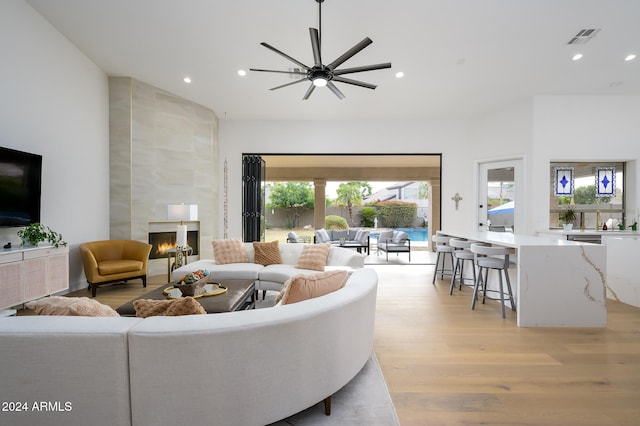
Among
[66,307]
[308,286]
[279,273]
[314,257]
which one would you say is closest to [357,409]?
[308,286]

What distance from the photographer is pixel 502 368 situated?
7.48ft

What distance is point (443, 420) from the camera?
172cm

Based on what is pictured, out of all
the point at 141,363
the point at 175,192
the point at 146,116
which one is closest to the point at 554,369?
the point at 141,363

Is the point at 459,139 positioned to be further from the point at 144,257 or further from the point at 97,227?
the point at 97,227

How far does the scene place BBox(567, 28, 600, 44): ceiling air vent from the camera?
3637 millimetres

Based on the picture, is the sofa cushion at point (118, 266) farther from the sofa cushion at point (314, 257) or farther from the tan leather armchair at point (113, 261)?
the sofa cushion at point (314, 257)

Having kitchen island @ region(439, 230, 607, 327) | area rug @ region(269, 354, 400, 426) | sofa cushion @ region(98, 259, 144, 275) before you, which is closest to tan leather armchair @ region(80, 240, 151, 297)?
sofa cushion @ region(98, 259, 144, 275)

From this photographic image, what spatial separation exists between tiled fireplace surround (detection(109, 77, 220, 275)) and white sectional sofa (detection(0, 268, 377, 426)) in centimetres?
440

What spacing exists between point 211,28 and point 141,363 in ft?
12.3

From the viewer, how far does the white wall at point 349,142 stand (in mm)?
6590

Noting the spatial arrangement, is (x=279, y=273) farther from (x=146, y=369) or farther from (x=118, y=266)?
(x=146, y=369)

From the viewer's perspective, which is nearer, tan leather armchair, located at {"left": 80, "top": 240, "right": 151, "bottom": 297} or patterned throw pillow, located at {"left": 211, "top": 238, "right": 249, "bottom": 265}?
tan leather armchair, located at {"left": 80, "top": 240, "right": 151, "bottom": 297}

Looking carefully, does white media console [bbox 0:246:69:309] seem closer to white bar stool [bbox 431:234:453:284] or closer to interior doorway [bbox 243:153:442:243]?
white bar stool [bbox 431:234:453:284]

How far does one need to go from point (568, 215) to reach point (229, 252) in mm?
5991
